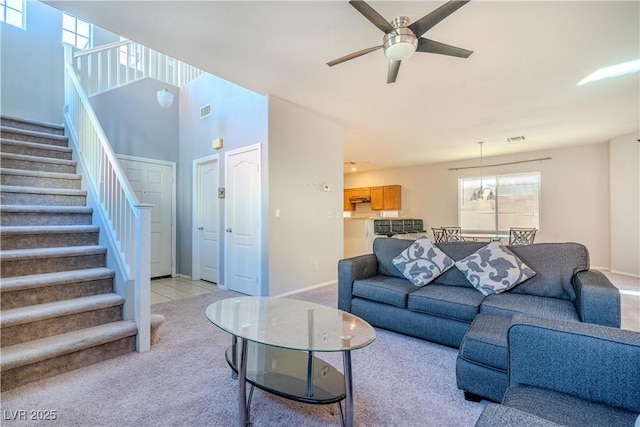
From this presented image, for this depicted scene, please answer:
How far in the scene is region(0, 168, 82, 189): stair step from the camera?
3.18 m

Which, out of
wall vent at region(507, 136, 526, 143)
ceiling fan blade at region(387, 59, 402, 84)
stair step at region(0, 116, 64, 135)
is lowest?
stair step at region(0, 116, 64, 135)

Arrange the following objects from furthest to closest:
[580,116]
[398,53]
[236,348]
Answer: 1. [580,116]
2. [398,53]
3. [236,348]

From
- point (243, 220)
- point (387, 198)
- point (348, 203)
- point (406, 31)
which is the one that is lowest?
point (243, 220)

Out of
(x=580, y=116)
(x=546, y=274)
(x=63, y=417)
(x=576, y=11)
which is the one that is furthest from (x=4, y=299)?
(x=580, y=116)

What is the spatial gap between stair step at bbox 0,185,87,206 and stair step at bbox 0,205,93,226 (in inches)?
10.9

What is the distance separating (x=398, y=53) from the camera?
2236 mm

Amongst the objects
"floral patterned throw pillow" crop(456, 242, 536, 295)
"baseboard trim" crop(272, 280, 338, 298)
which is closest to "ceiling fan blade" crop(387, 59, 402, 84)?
"floral patterned throw pillow" crop(456, 242, 536, 295)

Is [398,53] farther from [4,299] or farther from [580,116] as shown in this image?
[580,116]

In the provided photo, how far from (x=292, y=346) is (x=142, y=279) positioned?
5.44 feet

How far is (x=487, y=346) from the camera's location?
1766 mm

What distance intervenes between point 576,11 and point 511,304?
7.61 feet

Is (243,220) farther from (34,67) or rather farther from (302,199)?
(34,67)

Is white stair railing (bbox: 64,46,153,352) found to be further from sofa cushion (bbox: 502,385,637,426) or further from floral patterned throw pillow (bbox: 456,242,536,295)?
floral patterned throw pillow (bbox: 456,242,536,295)

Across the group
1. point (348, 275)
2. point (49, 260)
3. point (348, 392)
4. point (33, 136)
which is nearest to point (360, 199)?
point (348, 275)
